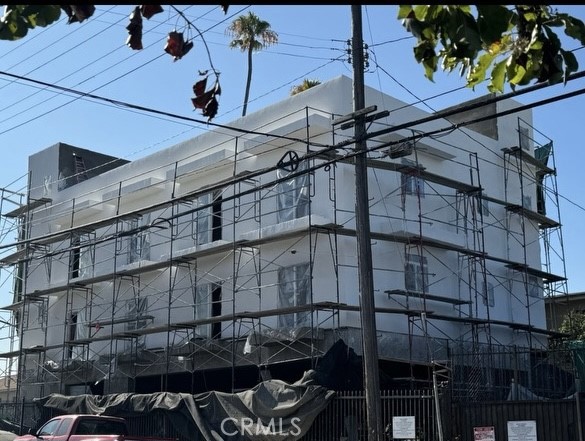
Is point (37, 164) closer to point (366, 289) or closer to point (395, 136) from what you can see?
point (395, 136)

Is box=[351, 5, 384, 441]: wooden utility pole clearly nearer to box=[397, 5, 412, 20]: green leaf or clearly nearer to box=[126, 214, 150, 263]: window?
box=[397, 5, 412, 20]: green leaf

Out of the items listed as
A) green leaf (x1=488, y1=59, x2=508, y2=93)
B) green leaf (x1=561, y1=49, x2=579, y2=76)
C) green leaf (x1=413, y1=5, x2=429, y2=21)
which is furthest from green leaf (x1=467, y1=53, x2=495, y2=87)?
green leaf (x1=413, y1=5, x2=429, y2=21)

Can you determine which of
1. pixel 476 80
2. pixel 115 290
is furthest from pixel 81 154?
pixel 476 80

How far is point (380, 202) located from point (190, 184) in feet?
22.9

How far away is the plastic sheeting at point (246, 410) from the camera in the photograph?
60.0ft

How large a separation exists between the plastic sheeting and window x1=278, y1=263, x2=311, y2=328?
403cm

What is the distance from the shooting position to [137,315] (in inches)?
1114

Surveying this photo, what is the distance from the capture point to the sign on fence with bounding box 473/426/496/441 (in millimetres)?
15633

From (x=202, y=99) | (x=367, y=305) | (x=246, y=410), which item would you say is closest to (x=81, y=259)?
(x=246, y=410)

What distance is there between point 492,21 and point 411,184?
20871 mm

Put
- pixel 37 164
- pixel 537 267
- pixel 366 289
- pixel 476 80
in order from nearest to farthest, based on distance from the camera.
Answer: pixel 476 80
pixel 366 289
pixel 537 267
pixel 37 164

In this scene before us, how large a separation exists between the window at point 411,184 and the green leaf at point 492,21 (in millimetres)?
19880

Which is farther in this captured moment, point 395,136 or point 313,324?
point 395,136

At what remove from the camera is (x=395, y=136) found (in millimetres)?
25844
